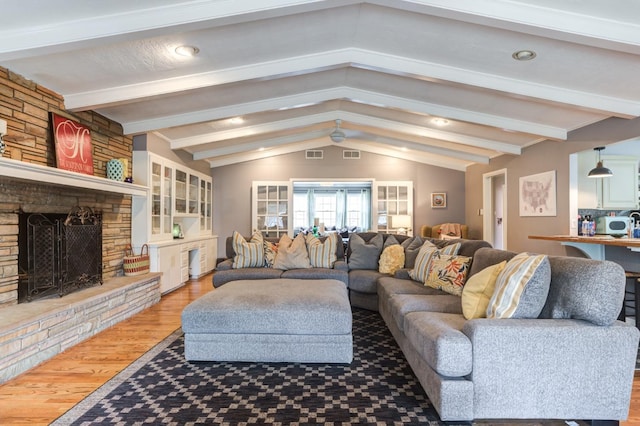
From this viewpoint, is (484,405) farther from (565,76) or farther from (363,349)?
(565,76)

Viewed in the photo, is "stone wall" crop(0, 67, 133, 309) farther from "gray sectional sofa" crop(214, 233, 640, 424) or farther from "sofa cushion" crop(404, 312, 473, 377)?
"gray sectional sofa" crop(214, 233, 640, 424)

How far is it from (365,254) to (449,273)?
1.47 metres

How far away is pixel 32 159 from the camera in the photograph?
3.14m

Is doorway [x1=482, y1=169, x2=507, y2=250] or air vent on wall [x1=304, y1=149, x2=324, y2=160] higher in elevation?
air vent on wall [x1=304, y1=149, x2=324, y2=160]

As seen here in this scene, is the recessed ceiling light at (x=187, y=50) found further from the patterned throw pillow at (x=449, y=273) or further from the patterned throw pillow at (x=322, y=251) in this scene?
the patterned throw pillow at (x=449, y=273)

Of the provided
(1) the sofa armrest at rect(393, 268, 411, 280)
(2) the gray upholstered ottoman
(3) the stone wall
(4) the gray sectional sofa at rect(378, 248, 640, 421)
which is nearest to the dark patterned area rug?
(2) the gray upholstered ottoman

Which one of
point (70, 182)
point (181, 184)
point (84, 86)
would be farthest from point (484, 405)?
point (181, 184)

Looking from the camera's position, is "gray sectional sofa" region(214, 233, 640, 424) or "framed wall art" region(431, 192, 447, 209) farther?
"framed wall art" region(431, 192, 447, 209)

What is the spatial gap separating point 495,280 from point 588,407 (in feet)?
2.46

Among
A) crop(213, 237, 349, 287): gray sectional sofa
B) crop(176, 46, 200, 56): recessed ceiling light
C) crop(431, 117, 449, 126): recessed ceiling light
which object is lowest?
crop(213, 237, 349, 287): gray sectional sofa

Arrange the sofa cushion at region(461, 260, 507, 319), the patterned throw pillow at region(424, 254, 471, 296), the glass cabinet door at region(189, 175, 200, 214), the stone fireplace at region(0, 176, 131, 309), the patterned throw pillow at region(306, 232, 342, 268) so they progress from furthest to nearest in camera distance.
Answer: the glass cabinet door at region(189, 175, 200, 214) < the patterned throw pillow at region(306, 232, 342, 268) < the patterned throw pillow at region(424, 254, 471, 296) < the stone fireplace at region(0, 176, 131, 309) < the sofa cushion at region(461, 260, 507, 319)

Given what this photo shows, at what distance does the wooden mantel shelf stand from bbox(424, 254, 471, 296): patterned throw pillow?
11.3 feet

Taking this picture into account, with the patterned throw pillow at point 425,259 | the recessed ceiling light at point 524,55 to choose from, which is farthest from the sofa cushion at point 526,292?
the recessed ceiling light at point 524,55

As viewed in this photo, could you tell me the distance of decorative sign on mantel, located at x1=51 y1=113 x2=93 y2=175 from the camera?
3384 mm
